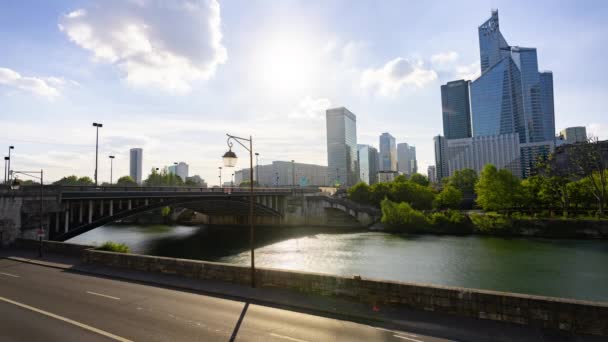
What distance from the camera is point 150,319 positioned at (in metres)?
12.6

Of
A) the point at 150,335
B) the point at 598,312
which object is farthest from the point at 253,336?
the point at 598,312

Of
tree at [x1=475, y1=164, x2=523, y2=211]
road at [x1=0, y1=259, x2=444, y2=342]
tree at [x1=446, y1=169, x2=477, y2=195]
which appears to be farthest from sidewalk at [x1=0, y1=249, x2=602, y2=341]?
tree at [x1=446, y1=169, x2=477, y2=195]

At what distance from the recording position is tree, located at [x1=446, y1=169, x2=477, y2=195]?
400ft

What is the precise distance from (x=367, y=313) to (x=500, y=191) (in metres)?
62.0

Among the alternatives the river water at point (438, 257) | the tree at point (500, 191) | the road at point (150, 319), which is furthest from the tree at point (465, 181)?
the road at point (150, 319)

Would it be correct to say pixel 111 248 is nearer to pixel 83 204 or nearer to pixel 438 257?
pixel 83 204

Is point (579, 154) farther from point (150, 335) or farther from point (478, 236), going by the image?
point (150, 335)

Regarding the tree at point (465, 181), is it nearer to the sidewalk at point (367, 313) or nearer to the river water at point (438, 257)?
the river water at point (438, 257)

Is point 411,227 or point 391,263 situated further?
point 411,227

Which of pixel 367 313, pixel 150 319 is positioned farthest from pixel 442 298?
pixel 150 319

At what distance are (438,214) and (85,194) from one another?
59308 mm

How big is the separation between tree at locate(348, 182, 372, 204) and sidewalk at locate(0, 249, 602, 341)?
70152 mm

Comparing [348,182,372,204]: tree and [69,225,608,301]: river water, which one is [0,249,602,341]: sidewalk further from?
[348,182,372,204]: tree

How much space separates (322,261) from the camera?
4009 cm
